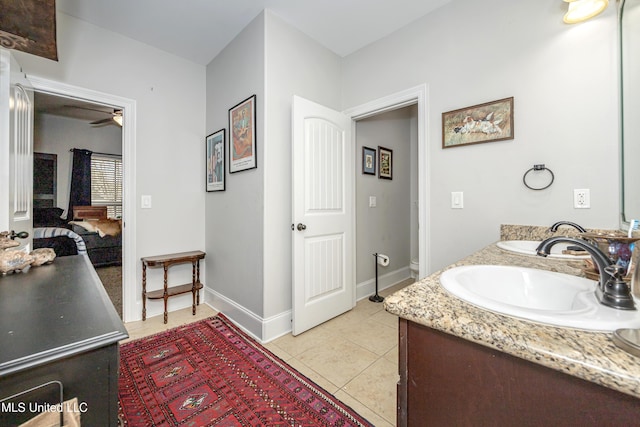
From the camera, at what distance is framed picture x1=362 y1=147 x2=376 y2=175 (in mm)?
2869

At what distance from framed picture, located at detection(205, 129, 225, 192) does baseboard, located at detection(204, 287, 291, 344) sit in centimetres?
114

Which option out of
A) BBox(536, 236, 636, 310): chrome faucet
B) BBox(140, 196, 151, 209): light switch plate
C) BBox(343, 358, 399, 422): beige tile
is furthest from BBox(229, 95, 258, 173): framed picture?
BBox(536, 236, 636, 310): chrome faucet

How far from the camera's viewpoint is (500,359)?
1.64 ft

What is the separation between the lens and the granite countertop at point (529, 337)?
379mm

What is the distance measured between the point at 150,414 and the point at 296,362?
829mm

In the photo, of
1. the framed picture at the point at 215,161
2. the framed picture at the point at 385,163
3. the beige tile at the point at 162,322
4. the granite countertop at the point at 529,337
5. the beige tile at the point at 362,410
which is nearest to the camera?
the granite countertop at the point at 529,337

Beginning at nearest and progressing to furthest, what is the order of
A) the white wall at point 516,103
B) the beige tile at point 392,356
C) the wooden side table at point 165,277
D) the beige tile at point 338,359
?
the white wall at point 516,103 → the beige tile at point 338,359 → the beige tile at point 392,356 → the wooden side table at point 165,277

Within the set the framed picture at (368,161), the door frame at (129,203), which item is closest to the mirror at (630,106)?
the framed picture at (368,161)

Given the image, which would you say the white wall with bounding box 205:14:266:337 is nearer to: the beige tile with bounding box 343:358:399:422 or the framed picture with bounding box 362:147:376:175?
the beige tile with bounding box 343:358:399:422

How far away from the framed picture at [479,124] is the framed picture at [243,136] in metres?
1.49

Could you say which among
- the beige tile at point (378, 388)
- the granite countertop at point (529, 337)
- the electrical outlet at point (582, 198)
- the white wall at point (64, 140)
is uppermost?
the white wall at point (64, 140)

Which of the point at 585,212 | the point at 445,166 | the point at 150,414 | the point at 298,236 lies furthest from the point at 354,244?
the point at 150,414

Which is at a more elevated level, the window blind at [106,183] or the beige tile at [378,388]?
the window blind at [106,183]

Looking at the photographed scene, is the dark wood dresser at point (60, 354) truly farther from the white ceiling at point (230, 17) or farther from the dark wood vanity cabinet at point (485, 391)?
the white ceiling at point (230, 17)
